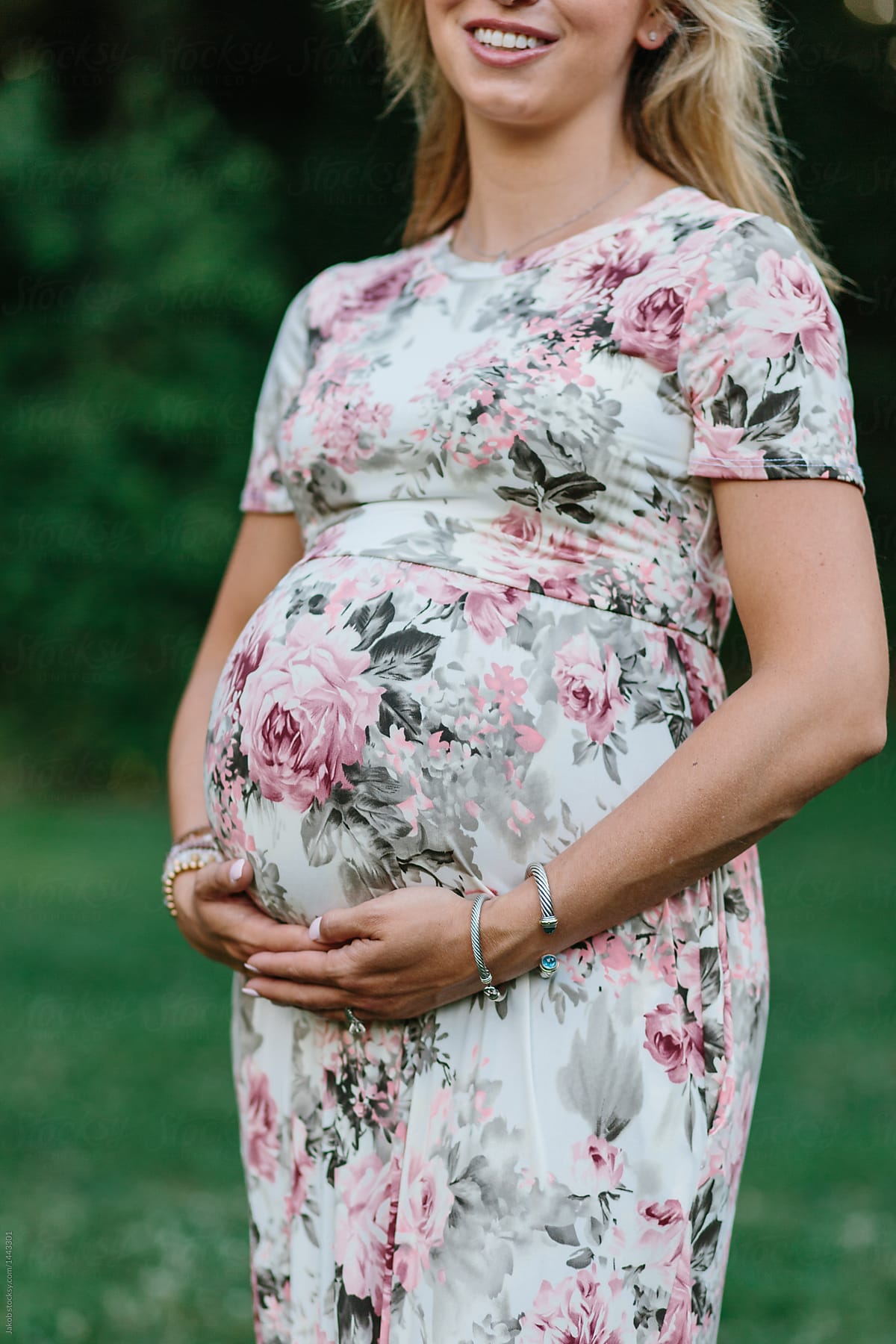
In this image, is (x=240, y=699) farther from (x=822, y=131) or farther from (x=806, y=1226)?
(x=822, y=131)

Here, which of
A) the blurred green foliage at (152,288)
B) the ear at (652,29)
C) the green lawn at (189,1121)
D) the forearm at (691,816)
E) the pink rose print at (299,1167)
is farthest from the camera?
the blurred green foliage at (152,288)

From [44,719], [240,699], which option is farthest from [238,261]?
[240,699]

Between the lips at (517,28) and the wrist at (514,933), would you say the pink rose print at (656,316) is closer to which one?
the lips at (517,28)

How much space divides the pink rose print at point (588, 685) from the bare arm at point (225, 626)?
1.74 feet

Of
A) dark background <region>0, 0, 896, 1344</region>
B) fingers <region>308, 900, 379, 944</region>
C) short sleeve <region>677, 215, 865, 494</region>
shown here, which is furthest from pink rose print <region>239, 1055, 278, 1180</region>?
dark background <region>0, 0, 896, 1344</region>

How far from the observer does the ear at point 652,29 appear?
1.51m

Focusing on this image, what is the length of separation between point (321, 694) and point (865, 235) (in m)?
5.90

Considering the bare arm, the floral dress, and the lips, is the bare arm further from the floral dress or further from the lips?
the lips

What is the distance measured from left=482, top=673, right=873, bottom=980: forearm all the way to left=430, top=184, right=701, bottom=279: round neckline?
50 centimetres

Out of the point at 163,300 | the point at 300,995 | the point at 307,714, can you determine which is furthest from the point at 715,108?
the point at 163,300

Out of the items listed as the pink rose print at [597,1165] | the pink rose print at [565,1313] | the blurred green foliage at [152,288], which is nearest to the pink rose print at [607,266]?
the pink rose print at [597,1165]

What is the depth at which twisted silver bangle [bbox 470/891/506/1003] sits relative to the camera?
1.24m

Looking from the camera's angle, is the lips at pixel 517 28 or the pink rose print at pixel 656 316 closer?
the pink rose print at pixel 656 316

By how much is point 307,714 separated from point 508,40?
70 cm
